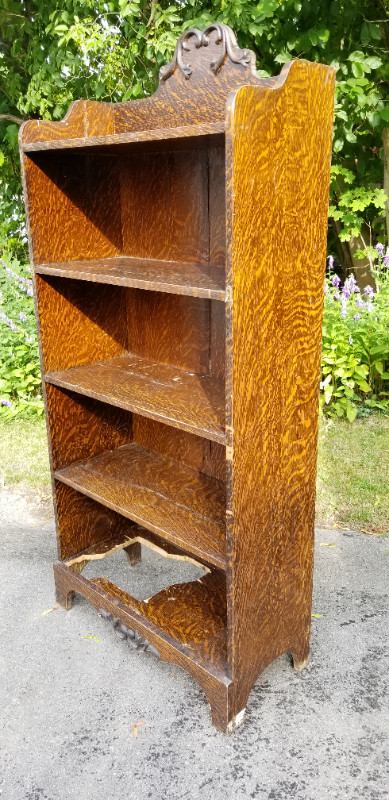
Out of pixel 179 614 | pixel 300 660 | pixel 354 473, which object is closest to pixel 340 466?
pixel 354 473

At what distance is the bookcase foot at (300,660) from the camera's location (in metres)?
2.29

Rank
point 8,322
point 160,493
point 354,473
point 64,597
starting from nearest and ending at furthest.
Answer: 1. point 160,493
2. point 64,597
3. point 354,473
4. point 8,322

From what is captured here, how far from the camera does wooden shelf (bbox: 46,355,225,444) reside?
1.93 meters

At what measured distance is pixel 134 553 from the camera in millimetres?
3025

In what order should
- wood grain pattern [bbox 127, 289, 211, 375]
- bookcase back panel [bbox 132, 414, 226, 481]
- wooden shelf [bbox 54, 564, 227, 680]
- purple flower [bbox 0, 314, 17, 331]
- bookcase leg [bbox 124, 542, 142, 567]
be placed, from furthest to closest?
purple flower [bbox 0, 314, 17, 331], bookcase leg [bbox 124, 542, 142, 567], bookcase back panel [bbox 132, 414, 226, 481], wood grain pattern [bbox 127, 289, 211, 375], wooden shelf [bbox 54, 564, 227, 680]

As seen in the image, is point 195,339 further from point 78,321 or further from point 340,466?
point 340,466

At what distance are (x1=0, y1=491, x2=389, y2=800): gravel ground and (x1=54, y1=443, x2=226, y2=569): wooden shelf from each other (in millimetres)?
537

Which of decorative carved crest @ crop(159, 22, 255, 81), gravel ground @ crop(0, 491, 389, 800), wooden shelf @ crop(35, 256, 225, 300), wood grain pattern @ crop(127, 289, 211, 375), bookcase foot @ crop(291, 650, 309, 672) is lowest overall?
gravel ground @ crop(0, 491, 389, 800)

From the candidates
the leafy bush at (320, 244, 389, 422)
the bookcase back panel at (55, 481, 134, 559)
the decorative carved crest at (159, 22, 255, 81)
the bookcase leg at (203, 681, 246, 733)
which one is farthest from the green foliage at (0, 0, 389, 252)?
the bookcase leg at (203, 681, 246, 733)

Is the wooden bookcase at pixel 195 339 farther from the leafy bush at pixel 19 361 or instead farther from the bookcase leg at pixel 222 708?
the leafy bush at pixel 19 361

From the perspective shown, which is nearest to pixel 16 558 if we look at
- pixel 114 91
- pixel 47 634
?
pixel 47 634

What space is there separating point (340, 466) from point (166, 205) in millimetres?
1937

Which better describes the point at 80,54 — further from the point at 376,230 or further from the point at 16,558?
the point at 16,558

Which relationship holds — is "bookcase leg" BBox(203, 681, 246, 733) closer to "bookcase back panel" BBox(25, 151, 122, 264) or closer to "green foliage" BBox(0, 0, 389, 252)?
"bookcase back panel" BBox(25, 151, 122, 264)
